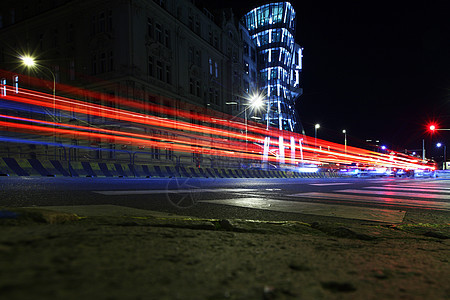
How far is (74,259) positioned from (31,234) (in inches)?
18.7

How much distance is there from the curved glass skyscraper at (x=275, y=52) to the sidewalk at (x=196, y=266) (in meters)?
59.1

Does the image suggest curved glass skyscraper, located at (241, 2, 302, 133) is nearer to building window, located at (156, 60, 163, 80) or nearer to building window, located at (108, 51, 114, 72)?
building window, located at (156, 60, 163, 80)

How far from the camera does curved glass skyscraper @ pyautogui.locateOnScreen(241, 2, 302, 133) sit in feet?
205

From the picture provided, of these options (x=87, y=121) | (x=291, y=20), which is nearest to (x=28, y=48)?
(x=87, y=121)

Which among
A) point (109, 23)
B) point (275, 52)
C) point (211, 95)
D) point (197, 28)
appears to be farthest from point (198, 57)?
point (275, 52)

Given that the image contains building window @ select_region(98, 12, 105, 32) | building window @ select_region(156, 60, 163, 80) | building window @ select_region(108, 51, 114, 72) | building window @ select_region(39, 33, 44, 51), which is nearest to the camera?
building window @ select_region(108, 51, 114, 72)

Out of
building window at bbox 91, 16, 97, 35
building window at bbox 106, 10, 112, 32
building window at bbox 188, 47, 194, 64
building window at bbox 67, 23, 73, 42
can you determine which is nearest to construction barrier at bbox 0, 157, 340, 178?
building window at bbox 106, 10, 112, 32

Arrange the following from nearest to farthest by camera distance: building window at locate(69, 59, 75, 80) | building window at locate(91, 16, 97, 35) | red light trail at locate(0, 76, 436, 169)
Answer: red light trail at locate(0, 76, 436, 169)
building window at locate(91, 16, 97, 35)
building window at locate(69, 59, 75, 80)

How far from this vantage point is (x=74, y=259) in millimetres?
1089

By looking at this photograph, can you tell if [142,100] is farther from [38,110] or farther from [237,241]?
[237,241]

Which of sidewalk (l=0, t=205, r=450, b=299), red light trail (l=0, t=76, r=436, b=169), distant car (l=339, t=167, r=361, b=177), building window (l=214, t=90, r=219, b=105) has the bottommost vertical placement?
distant car (l=339, t=167, r=361, b=177)

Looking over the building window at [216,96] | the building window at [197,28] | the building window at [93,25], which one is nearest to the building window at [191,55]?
the building window at [197,28]

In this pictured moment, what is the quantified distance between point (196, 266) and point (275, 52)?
65.2 metres

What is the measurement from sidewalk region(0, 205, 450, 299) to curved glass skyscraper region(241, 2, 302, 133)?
5906cm
